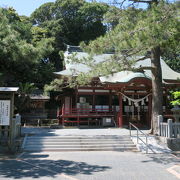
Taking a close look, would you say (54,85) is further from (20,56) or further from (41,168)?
(41,168)

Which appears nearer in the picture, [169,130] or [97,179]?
[97,179]

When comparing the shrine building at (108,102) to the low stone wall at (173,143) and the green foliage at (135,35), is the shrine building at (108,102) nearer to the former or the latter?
the green foliage at (135,35)

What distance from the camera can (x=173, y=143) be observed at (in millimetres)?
12195

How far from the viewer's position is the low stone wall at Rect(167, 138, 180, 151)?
479 inches

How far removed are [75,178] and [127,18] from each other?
8089 millimetres

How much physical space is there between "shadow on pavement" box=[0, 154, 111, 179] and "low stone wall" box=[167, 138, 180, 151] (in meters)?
5.02

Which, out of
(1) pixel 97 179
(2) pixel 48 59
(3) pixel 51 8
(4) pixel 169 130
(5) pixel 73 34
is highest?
(3) pixel 51 8

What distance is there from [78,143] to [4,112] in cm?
401

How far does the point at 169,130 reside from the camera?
40.7 ft

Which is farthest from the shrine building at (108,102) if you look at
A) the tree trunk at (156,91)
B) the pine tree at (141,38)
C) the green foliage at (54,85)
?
the pine tree at (141,38)

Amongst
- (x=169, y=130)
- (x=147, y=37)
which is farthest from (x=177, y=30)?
(x=169, y=130)

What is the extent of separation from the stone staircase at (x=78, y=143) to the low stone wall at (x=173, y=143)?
172cm

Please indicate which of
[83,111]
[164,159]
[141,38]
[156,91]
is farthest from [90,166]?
[83,111]

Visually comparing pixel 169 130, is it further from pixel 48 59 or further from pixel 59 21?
pixel 59 21
